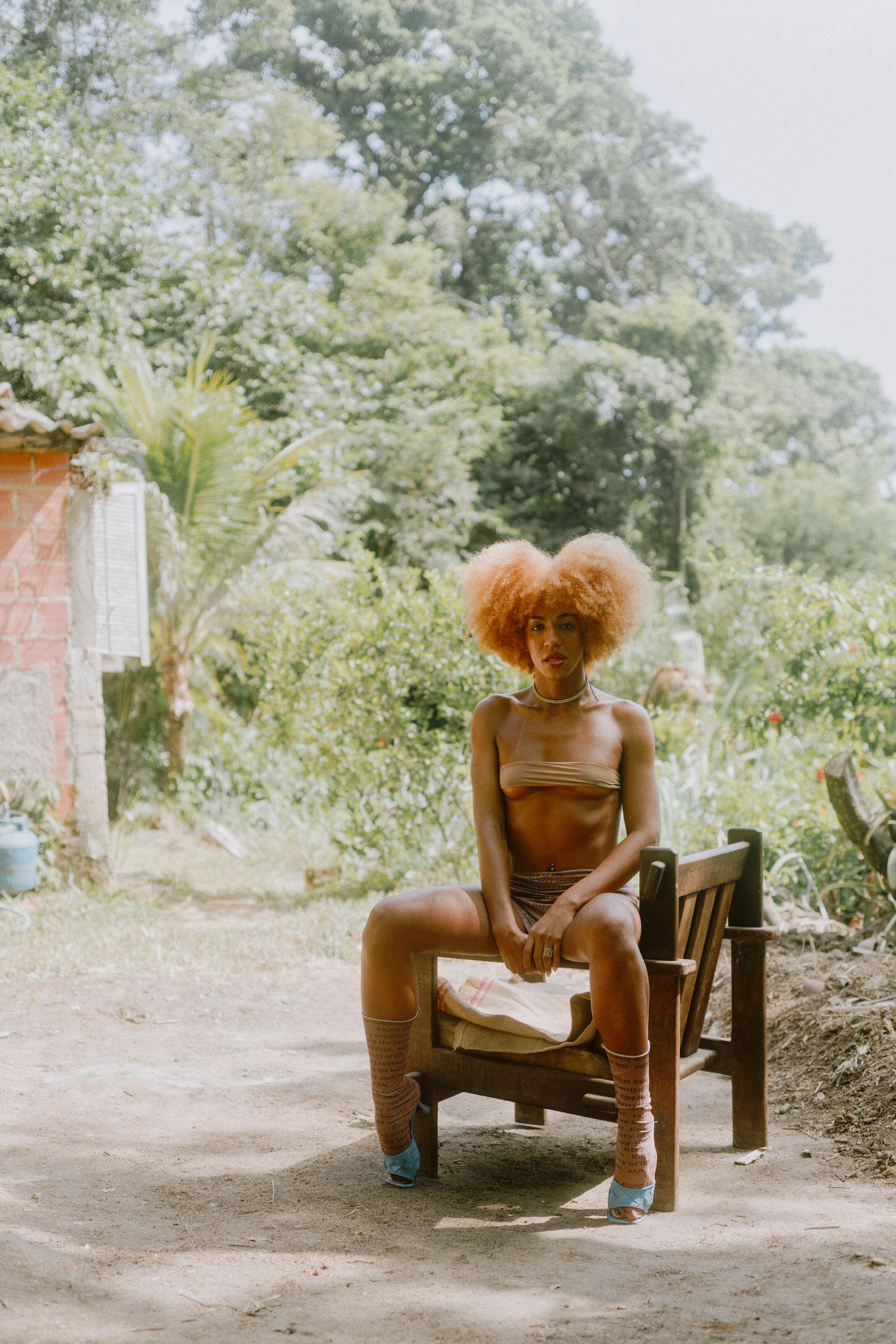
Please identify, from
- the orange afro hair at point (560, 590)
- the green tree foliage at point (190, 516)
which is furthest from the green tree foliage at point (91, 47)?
the orange afro hair at point (560, 590)

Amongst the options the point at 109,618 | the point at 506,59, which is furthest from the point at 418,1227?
the point at 506,59

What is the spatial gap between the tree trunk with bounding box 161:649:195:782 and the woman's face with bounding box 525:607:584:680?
793 cm

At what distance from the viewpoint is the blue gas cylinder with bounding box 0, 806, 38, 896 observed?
6898mm

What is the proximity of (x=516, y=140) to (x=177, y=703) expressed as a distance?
1899 cm

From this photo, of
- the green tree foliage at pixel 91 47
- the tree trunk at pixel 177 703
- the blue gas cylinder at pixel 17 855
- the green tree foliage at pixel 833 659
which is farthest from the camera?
the green tree foliage at pixel 91 47

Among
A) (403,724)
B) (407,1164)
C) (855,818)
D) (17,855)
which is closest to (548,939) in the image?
(407,1164)

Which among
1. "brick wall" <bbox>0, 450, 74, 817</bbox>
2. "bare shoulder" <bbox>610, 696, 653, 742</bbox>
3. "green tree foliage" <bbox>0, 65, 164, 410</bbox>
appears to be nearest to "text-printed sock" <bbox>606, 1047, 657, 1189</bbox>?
"bare shoulder" <bbox>610, 696, 653, 742</bbox>

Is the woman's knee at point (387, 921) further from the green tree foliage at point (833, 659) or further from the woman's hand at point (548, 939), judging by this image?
the green tree foliage at point (833, 659)

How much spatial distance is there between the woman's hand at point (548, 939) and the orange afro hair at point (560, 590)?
80 centimetres

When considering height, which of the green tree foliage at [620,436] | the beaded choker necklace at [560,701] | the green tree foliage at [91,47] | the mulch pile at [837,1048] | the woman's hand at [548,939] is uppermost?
the green tree foliage at [91,47]

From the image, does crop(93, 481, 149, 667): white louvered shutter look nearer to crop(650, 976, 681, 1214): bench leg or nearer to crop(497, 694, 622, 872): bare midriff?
crop(497, 694, 622, 872): bare midriff

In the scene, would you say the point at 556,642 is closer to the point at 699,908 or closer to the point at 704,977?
the point at 699,908

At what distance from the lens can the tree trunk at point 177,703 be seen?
10742 millimetres

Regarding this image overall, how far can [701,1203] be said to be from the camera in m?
3.06
